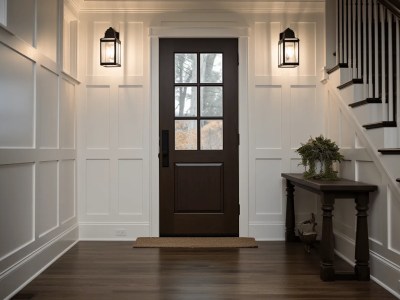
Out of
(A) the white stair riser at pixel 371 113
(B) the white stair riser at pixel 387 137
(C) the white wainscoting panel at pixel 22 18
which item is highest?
(C) the white wainscoting panel at pixel 22 18

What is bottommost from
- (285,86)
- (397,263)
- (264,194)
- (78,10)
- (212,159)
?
(397,263)

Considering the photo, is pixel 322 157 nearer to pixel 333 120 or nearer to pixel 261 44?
pixel 333 120

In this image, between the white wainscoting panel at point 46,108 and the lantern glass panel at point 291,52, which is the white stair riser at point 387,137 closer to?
the lantern glass panel at point 291,52

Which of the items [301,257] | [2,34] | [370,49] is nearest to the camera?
[2,34]

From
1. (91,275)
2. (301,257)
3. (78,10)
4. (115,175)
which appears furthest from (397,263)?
(78,10)

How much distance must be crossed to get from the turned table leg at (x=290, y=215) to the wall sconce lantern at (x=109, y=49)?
6.93 feet

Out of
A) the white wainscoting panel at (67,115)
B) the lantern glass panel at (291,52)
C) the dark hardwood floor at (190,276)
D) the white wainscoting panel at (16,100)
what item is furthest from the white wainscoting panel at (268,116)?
the white wainscoting panel at (16,100)

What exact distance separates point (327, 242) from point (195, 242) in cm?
147

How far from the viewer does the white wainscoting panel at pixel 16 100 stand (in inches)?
97.3

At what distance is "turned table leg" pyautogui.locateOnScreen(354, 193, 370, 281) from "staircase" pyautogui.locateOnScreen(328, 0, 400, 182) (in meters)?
0.32

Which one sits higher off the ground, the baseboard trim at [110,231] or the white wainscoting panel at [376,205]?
the white wainscoting panel at [376,205]

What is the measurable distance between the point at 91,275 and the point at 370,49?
2.66 m

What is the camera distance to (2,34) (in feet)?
7.97

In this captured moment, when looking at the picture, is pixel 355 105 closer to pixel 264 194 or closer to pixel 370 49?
pixel 370 49
